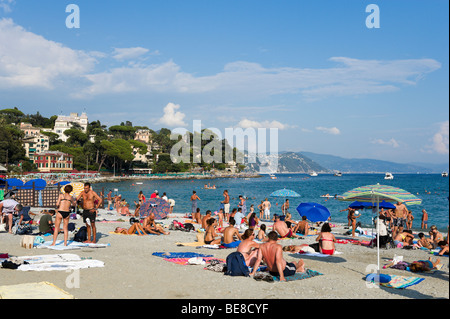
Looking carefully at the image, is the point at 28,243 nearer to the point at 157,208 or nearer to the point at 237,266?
the point at 237,266

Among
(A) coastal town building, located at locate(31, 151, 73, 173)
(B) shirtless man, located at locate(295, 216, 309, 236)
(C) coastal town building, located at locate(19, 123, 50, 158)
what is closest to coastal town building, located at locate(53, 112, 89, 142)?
(C) coastal town building, located at locate(19, 123, 50, 158)

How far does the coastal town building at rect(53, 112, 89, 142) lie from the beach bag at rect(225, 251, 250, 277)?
416ft

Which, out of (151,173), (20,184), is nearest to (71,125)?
(151,173)

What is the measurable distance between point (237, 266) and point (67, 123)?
142029 millimetres

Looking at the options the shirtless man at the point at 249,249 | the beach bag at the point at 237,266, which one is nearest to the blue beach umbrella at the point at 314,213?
the shirtless man at the point at 249,249

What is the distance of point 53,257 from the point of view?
905 centimetres

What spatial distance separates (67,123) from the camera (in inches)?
5418

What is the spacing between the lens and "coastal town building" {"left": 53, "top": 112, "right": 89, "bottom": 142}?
134 meters

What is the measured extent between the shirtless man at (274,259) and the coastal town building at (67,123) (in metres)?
127

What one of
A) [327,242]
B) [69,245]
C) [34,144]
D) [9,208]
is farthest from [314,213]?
[34,144]

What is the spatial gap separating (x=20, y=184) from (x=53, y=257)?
18.0 meters

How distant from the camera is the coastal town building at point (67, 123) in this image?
439 ft

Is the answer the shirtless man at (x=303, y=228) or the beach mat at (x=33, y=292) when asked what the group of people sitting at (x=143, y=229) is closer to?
the shirtless man at (x=303, y=228)
